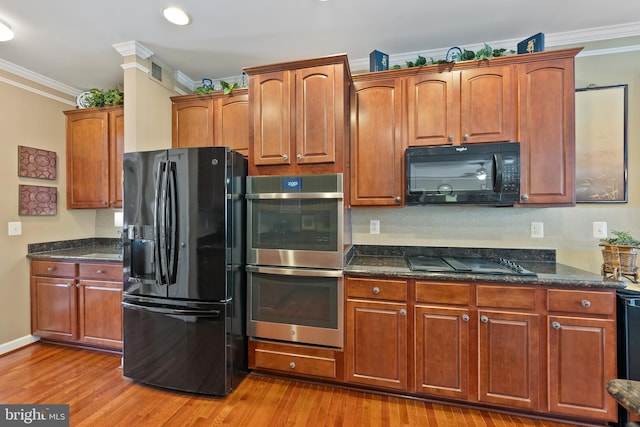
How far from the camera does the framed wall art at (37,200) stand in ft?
9.44

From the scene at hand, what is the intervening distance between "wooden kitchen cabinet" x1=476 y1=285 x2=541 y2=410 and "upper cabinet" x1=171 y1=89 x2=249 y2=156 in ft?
7.69

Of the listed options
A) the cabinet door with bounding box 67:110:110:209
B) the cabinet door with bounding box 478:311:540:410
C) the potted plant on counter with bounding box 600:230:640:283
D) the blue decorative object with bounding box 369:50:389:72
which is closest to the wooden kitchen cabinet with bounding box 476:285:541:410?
the cabinet door with bounding box 478:311:540:410

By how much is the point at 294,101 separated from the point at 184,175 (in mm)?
997

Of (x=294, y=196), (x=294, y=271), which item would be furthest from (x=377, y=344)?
(x=294, y=196)

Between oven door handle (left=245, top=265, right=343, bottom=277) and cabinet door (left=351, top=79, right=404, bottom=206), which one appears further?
cabinet door (left=351, top=79, right=404, bottom=206)

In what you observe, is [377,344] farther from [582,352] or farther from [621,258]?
[621,258]

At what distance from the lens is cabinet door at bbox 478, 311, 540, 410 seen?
5.96 ft

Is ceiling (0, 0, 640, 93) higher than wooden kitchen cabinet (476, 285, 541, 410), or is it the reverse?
ceiling (0, 0, 640, 93)

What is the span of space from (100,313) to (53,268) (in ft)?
2.33

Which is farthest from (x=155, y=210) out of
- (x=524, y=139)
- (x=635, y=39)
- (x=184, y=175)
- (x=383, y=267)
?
(x=635, y=39)

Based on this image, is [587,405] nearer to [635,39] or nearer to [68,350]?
[635,39]

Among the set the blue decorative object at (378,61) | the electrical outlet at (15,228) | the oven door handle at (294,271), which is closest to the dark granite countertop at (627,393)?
the oven door handle at (294,271)

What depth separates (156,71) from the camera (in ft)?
9.15

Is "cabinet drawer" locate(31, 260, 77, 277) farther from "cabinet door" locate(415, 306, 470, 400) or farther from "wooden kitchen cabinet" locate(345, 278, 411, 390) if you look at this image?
"cabinet door" locate(415, 306, 470, 400)
